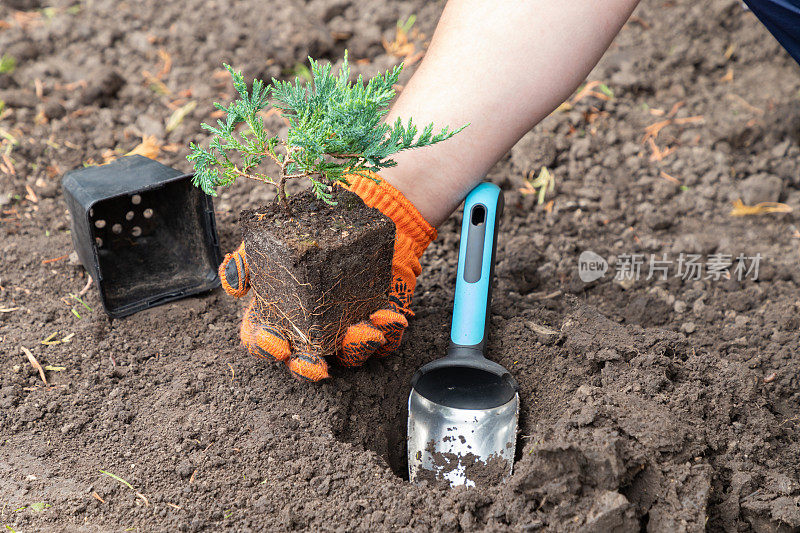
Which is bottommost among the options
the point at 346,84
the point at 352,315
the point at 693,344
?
the point at 693,344

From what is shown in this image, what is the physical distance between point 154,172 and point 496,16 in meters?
0.99

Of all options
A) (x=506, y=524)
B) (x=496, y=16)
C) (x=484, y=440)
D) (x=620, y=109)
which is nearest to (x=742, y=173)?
(x=620, y=109)

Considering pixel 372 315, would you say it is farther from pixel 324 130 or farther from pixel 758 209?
pixel 758 209

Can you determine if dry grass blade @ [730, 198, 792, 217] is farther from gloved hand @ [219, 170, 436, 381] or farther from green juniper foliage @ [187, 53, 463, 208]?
green juniper foliage @ [187, 53, 463, 208]

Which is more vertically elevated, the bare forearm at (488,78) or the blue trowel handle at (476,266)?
the bare forearm at (488,78)

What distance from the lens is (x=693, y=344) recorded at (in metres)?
1.90

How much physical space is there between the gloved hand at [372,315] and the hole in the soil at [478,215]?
0.11 metres

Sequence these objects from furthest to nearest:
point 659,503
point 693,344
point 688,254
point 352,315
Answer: point 688,254 → point 693,344 → point 352,315 → point 659,503

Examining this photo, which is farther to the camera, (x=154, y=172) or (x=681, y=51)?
(x=681, y=51)

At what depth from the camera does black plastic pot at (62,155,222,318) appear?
193 centimetres

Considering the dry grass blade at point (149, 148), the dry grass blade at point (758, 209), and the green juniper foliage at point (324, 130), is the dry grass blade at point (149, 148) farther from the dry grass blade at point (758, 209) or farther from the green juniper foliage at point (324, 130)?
the dry grass blade at point (758, 209)

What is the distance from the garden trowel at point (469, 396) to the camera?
1.71m

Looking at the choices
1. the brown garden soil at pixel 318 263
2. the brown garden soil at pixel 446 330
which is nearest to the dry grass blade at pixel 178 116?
the brown garden soil at pixel 446 330

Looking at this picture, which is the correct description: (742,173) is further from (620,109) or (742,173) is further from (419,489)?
(419,489)
